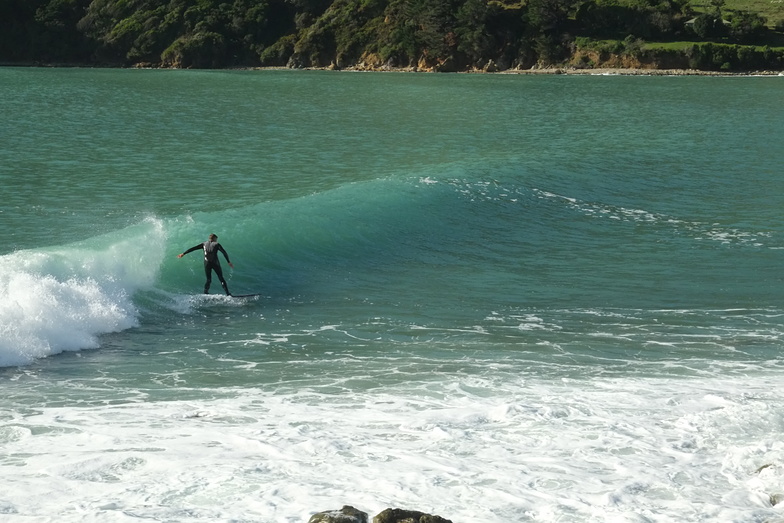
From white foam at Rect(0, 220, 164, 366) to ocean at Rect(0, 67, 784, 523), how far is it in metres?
0.06

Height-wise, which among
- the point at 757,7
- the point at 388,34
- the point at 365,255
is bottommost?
the point at 365,255

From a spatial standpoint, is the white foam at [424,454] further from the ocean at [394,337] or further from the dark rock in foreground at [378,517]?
the dark rock in foreground at [378,517]

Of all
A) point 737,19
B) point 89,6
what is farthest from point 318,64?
point 737,19

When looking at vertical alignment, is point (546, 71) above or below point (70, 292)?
above

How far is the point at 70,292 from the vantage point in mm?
19328

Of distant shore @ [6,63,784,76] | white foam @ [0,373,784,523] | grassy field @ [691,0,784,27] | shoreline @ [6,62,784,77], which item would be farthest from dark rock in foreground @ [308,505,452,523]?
grassy field @ [691,0,784,27]

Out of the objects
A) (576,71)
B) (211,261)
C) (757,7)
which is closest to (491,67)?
(576,71)

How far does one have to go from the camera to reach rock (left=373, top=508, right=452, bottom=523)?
9.32 metres

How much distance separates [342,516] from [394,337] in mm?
8499

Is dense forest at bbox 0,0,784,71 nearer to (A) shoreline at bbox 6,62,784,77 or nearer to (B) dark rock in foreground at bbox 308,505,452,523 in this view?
(A) shoreline at bbox 6,62,784,77

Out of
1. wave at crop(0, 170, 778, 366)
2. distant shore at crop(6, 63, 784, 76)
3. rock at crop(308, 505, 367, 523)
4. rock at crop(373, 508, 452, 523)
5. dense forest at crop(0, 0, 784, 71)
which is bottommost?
wave at crop(0, 170, 778, 366)

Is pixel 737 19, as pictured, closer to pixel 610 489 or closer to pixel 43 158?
pixel 43 158

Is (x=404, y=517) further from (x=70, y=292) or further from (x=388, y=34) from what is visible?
(x=388, y=34)

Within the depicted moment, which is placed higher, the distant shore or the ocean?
the distant shore
